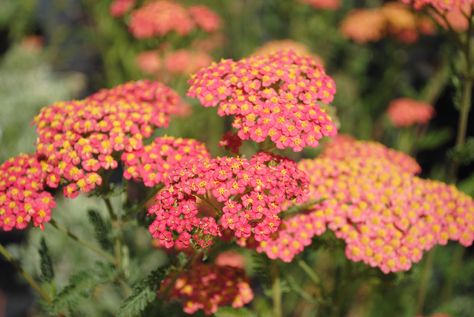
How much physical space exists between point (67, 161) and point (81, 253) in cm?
188

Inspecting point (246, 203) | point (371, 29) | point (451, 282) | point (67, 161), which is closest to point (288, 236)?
point (246, 203)

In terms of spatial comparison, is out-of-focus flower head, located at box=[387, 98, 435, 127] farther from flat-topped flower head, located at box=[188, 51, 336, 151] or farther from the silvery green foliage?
the silvery green foliage

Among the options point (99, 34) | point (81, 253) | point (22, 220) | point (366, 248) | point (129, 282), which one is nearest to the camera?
point (22, 220)

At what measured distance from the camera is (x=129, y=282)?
62.2 inches

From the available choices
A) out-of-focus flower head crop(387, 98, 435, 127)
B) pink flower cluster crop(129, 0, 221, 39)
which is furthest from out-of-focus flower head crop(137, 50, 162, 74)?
out-of-focus flower head crop(387, 98, 435, 127)

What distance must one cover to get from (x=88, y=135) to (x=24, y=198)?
250mm

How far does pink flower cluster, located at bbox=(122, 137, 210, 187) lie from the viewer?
54.1 inches

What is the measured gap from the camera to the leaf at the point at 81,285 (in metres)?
1.42

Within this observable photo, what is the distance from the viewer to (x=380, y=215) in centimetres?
151

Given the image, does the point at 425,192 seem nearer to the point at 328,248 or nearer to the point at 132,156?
the point at 328,248

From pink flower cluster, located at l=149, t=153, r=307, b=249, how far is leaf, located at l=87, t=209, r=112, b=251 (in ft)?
1.15

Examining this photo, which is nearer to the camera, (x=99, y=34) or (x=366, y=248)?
(x=366, y=248)

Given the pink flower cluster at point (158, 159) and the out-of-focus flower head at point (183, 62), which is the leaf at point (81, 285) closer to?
the pink flower cluster at point (158, 159)

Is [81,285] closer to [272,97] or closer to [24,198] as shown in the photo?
[24,198]
